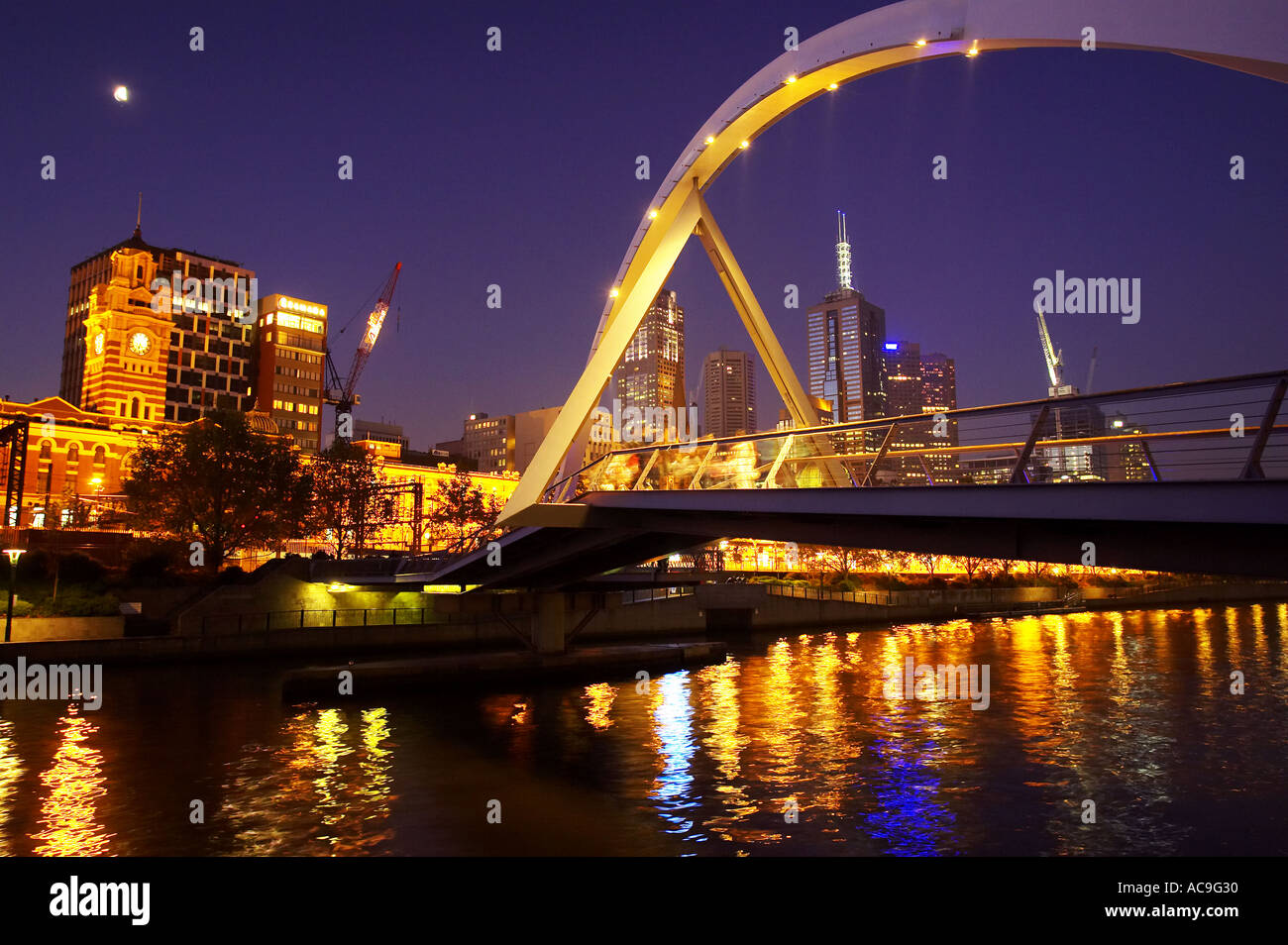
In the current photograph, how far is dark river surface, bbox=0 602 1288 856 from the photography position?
587 inches

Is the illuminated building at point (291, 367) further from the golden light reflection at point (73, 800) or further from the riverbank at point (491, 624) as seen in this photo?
the golden light reflection at point (73, 800)

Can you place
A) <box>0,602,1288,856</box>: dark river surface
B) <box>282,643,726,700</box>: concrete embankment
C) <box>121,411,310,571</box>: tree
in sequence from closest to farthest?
<box>0,602,1288,856</box>: dark river surface → <box>282,643,726,700</box>: concrete embankment → <box>121,411,310,571</box>: tree

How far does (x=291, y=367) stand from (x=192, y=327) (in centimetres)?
1507

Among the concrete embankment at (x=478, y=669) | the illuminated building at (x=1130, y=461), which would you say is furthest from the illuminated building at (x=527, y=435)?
the illuminated building at (x=1130, y=461)

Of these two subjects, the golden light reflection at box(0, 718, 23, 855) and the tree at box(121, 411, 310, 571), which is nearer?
the golden light reflection at box(0, 718, 23, 855)

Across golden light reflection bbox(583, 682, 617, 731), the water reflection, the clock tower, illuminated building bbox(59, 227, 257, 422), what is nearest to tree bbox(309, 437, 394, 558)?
golden light reflection bbox(583, 682, 617, 731)

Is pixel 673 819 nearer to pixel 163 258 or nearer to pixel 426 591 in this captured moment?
pixel 426 591

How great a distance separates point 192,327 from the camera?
133875mm

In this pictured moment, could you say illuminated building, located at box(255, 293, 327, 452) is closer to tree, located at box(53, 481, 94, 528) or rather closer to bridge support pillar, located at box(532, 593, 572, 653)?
tree, located at box(53, 481, 94, 528)

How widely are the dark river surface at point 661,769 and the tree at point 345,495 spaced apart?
33.8m

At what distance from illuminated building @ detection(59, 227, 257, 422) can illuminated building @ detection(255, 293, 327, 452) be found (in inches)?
127

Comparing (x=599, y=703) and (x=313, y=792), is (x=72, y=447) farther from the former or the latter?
(x=313, y=792)

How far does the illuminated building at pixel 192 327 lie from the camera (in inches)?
5098

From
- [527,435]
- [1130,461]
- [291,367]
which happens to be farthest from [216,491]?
[527,435]
